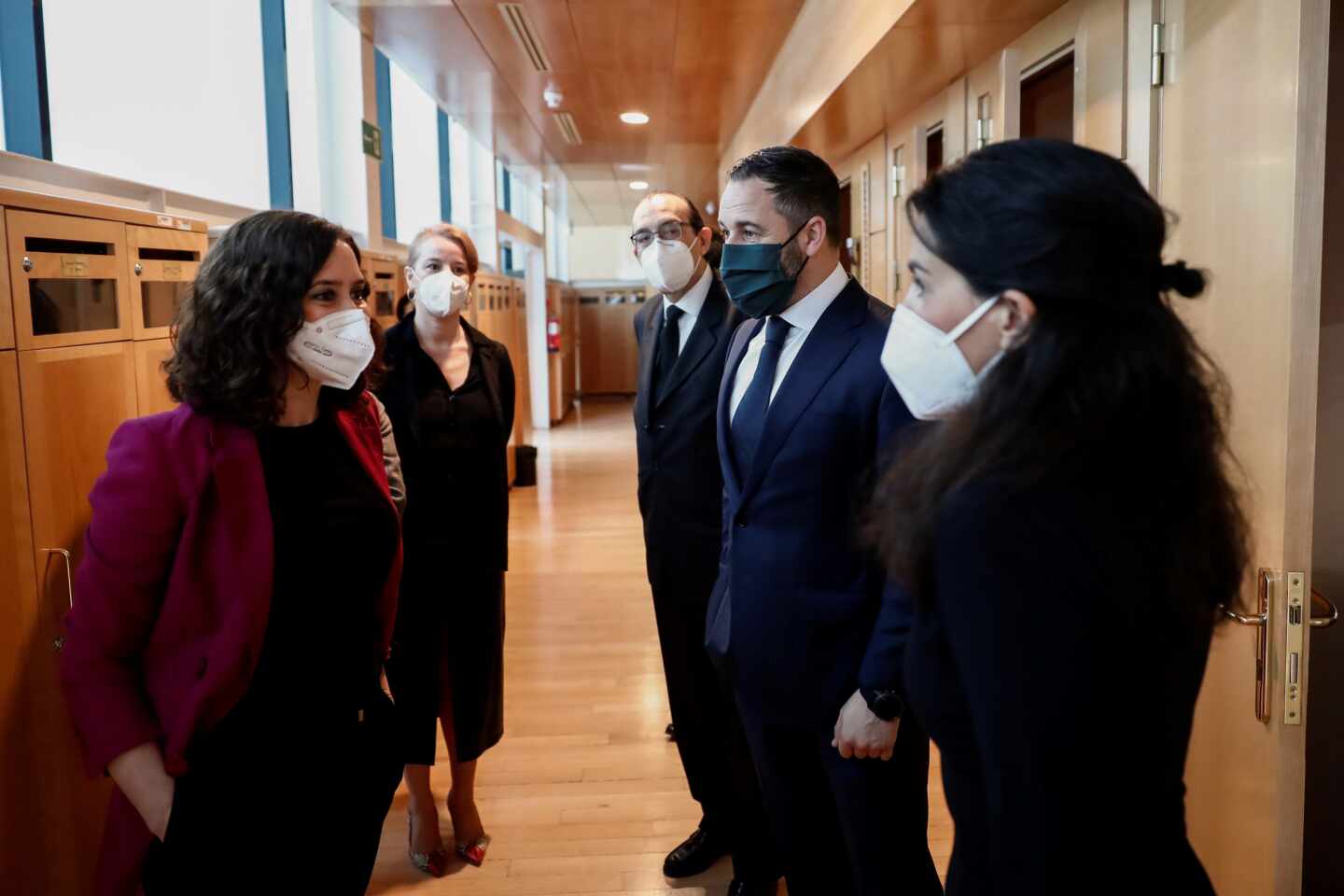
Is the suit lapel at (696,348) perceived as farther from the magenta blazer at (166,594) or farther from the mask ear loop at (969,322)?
the mask ear loop at (969,322)

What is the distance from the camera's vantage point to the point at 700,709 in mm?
2801

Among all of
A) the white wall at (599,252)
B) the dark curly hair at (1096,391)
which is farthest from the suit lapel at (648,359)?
the white wall at (599,252)

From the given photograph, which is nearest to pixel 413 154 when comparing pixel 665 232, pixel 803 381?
pixel 665 232

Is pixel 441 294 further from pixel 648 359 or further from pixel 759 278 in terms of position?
pixel 759 278

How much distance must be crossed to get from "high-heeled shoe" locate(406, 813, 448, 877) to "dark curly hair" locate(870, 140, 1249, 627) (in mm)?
2320

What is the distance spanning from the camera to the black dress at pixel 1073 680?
2.89 ft

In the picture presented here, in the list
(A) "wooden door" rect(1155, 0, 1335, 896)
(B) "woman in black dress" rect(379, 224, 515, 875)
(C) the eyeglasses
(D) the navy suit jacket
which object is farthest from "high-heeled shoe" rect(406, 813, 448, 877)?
(A) "wooden door" rect(1155, 0, 1335, 896)

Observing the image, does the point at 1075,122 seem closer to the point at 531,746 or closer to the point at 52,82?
the point at 531,746

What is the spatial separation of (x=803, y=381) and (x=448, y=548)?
1.36 meters

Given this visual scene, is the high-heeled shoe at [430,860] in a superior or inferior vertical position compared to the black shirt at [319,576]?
inferior

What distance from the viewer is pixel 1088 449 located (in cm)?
91

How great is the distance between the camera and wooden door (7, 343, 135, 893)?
1.89 meters

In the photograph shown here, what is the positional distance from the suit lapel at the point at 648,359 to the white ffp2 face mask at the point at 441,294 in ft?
1.86

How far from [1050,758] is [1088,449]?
0.94 feet
